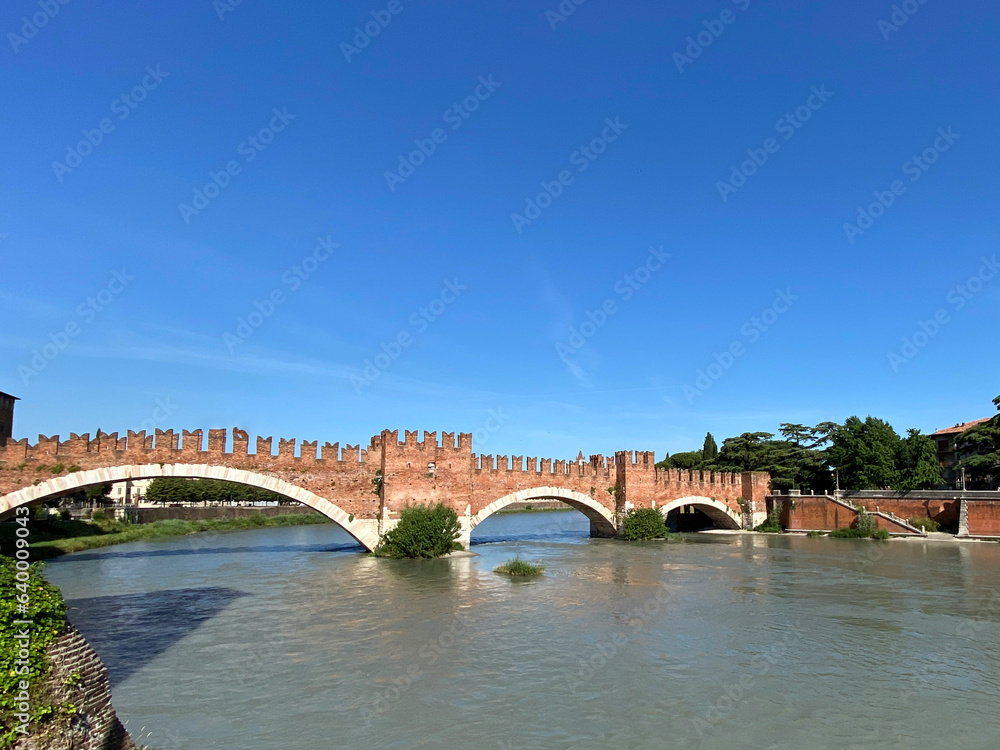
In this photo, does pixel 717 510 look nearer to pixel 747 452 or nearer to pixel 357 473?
pixel 747 452

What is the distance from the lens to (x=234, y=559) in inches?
1107

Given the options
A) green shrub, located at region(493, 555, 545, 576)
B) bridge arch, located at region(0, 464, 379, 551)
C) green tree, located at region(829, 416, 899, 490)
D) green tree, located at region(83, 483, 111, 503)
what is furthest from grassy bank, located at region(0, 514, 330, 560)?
green tree, located at region(829, 416, 899, 490)

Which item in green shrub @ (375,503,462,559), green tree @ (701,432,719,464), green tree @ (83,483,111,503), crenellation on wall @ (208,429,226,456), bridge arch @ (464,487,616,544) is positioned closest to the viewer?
crenellation on wall @ (208,429,226,456)

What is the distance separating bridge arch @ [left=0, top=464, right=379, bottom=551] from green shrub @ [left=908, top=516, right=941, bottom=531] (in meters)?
30.3

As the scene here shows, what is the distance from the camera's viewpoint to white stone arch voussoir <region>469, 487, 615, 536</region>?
3114 centimetres

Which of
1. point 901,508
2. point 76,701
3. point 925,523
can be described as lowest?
point 925,523

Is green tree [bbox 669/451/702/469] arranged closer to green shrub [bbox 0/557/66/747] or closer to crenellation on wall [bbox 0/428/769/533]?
crenellation on wall [bbox 0/428/769/533]

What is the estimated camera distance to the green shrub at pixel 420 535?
85.1ft

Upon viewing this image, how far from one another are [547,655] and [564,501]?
23.9 m

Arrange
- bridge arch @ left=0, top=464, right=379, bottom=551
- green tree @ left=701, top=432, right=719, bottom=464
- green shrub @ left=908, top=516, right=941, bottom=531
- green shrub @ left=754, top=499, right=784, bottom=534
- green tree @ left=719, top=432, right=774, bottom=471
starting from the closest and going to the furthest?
1. bridge arch @ left=0, top=464, right=379, bottom=551
2. green shrub @ left=908, top=516, right=941, bottom=531
3. green shrub @ left=754, top=499, right=784, bottom=534
4. green tree @ left=719, top=432, right=774, bottom=471
5. green tree @ left=701, top=432, right=719, bottom=464

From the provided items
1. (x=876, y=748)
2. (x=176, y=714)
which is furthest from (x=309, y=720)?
(x=876, y=748)

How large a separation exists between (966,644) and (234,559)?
25.3 m

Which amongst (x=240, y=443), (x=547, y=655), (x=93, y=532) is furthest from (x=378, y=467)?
(x=93, y=532)

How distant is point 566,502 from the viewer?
35750 mm
